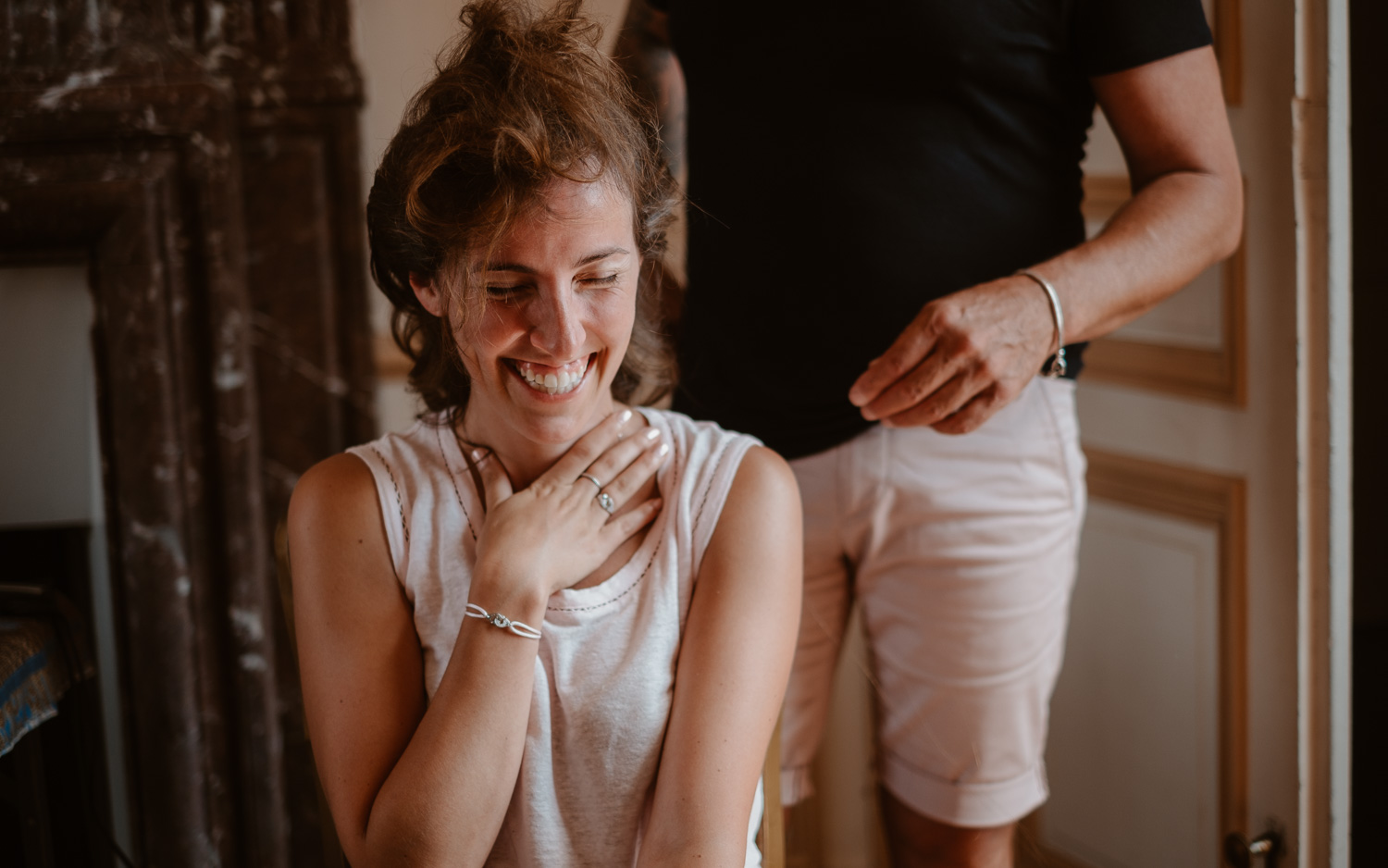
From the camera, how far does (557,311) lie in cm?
91

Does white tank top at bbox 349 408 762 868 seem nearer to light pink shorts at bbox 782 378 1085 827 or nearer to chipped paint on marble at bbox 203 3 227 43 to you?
light pink shorts at bbox 782 378 1085 827

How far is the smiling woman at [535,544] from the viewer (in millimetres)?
896

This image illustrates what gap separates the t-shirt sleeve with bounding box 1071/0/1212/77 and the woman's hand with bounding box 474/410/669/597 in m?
0.61

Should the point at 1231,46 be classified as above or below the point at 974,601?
above

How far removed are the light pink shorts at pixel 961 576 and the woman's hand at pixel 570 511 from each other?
31 cm

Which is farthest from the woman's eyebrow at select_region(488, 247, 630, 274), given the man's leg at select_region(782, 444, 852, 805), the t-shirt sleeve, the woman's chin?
the t-shirt sleeve

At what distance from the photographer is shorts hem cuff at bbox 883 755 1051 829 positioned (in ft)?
4.25

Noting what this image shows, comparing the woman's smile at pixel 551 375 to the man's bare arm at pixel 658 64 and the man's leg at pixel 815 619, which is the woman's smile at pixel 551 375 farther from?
the man's bare arm at pixel 658 64

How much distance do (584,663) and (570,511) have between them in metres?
0.15

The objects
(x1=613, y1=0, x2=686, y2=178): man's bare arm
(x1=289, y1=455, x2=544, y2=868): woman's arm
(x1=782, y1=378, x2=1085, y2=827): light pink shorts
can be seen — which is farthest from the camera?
(x1=613, y1=0, x2=686, y2=178): man's bare arm

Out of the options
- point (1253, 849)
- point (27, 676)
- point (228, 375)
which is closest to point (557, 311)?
point (27, 676)

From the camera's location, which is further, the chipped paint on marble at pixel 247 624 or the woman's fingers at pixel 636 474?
the chipped paint on marble at pixel 247 624

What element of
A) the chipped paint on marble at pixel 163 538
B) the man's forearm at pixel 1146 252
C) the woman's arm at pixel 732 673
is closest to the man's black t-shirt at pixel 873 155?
the man's forearm at pixel 1146 252

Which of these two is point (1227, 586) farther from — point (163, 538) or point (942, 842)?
point (163, 538)
